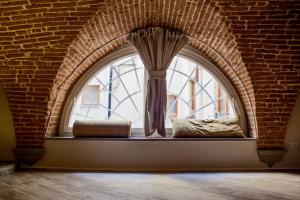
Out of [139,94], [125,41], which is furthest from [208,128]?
[125,41]

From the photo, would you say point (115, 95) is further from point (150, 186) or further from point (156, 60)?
point (150, 186)

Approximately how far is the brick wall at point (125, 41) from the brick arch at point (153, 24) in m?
0.01

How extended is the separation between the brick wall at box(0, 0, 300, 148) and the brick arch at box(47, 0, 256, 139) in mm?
15

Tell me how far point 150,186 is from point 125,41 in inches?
94.6

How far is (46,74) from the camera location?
377cm

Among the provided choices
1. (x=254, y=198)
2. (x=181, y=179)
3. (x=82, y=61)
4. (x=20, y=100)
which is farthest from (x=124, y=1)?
(x=254, y=198)

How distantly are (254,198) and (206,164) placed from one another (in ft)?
4.65

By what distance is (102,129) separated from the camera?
404cm

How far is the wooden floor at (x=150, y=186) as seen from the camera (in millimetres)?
2580

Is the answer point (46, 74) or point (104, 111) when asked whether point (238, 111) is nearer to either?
point (104, 111)

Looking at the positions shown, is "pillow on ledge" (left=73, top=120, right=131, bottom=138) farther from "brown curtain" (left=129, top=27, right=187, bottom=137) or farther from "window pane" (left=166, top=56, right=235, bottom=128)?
"window pane" (left=166, top=56, right=235, bottom=128)

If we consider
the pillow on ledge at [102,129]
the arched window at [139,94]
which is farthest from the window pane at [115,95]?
the pillow on ledge at [102,129]

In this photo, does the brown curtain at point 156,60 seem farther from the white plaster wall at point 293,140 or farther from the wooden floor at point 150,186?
the white plaster wall at point 293,140

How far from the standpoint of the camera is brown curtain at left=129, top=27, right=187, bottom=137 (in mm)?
4145
